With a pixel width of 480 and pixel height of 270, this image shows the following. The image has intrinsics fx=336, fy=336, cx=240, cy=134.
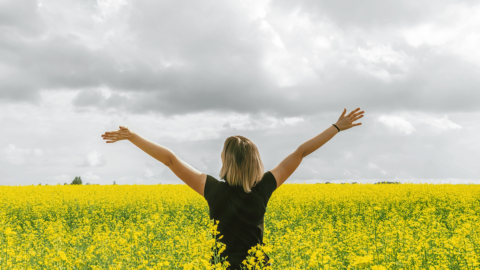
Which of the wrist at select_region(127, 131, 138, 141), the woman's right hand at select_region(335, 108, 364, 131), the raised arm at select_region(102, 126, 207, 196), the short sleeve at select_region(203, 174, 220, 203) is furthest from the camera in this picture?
the woman's right hand at select_region(335, 108, 364, 131)

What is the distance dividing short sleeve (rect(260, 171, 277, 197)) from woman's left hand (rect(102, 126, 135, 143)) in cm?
133

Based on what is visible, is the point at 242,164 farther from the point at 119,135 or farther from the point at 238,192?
the point at 119,135

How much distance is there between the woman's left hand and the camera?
318 cm

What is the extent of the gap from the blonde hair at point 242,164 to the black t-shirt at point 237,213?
8 cm

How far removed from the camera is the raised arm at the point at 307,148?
2949mm

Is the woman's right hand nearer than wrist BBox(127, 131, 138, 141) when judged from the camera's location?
No

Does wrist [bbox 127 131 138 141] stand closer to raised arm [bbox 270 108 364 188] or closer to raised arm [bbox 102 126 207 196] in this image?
raised arm [bbox 102 126 207 196]

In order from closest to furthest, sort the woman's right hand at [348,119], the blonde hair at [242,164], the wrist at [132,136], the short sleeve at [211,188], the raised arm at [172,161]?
the blonde hair at [242,164], the short sleeve at [211,188], the raised arm at [172,161], the wrist at [132,136], the woman's right hand at [348,119]

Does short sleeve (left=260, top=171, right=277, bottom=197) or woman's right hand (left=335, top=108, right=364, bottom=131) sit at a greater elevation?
woman's right hand (left=335, top=108, right=364, bottom=131)

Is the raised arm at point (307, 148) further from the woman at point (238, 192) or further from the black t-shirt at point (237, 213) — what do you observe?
the black t-shirt at point (237, 213)

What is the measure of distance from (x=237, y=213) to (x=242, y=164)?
39 centimetres

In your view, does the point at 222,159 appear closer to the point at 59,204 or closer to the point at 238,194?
the point at 238,194

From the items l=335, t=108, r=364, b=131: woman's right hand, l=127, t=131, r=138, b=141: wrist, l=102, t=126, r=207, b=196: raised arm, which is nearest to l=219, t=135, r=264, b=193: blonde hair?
l=102, t=126, r=207, b=196: raised arm

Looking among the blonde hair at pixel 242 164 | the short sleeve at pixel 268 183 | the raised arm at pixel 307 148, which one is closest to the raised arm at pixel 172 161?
the blonde hair at pixel 242 164
